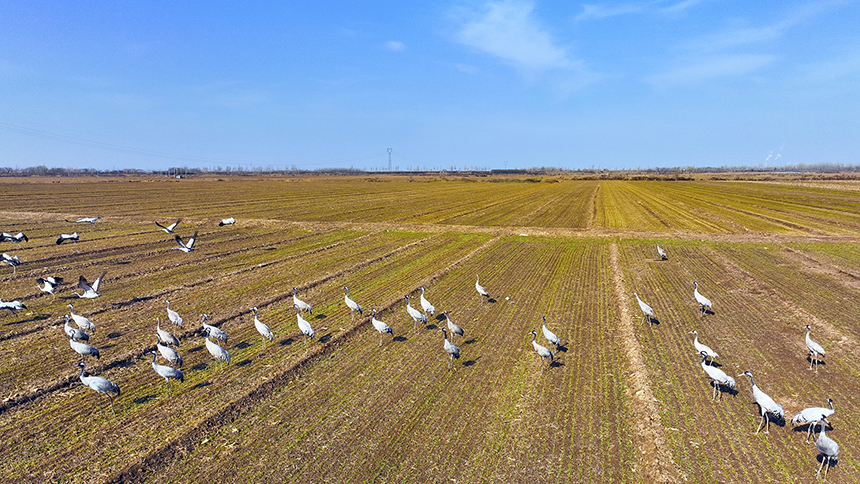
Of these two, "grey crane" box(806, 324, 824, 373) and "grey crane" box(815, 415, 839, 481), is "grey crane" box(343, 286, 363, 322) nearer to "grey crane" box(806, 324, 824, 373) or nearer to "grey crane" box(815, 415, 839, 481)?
"grey crane" box(815, 415, 839, 481)

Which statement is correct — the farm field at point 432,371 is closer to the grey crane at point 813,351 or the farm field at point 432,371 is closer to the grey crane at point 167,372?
the grey crane at point 813,351

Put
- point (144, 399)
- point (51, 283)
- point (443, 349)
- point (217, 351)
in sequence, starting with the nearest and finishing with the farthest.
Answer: point (144, 399) → point (217, 351) → point (443, 349) → point (51, 283)

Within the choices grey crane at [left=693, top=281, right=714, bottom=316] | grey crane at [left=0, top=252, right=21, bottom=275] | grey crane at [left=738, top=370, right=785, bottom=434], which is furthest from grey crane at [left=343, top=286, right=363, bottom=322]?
grey crane at [left=0, top=252, right=21, bottom=275]

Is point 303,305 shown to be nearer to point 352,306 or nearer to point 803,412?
point 352,306

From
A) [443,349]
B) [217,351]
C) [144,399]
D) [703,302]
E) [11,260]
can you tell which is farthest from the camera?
[11,260]

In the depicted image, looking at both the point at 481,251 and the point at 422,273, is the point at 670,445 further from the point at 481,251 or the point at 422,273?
the point at 481,251

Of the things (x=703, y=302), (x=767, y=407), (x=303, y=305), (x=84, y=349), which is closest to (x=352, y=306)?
(x=303, y=305)

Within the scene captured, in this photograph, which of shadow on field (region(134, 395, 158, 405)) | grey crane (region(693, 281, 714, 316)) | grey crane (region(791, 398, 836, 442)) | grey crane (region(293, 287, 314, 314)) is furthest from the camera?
grey crane (region(693, 281, 714, 316))

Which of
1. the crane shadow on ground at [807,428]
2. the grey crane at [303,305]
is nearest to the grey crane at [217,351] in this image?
the grey crane at [303,305]
